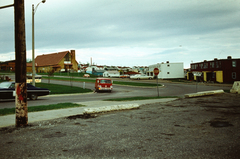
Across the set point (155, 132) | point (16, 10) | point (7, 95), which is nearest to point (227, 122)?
point (155, 132)

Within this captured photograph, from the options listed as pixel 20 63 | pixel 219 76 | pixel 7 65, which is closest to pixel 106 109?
pixel 20 63

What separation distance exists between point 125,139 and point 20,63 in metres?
4.23

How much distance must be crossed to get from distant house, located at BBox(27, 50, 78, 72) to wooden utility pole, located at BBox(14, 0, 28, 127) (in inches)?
3360

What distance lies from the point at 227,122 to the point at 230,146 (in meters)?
2.72

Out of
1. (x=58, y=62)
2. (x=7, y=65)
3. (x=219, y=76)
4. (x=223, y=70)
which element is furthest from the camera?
(x=7, y=65)

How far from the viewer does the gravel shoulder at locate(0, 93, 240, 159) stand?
4.39 m

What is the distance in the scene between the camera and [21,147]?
189 inches

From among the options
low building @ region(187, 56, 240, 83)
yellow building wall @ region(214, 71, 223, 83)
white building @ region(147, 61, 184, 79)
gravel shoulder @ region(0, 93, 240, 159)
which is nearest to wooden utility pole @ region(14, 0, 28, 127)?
gravel shoulder @ region(0, 93, 240, 159)

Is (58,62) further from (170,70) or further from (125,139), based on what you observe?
(125,139)

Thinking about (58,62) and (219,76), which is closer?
(219,76)

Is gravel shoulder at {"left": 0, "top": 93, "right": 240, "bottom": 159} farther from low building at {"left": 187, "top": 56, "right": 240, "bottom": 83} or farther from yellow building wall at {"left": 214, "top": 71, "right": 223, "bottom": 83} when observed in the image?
yellow building wall at {"left": 214, "top": 71, "right": 223, "bottom": 83}

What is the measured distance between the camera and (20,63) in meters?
6.75

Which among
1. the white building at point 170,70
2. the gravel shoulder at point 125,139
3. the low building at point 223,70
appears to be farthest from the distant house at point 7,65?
the gravel shoulder at point 125,139

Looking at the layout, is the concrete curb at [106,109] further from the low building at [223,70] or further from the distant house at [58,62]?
the distant house at [58,62]
